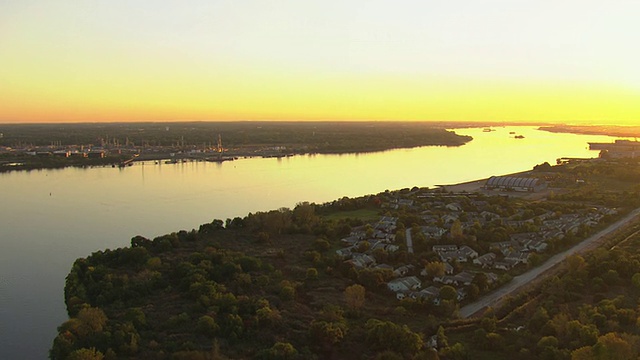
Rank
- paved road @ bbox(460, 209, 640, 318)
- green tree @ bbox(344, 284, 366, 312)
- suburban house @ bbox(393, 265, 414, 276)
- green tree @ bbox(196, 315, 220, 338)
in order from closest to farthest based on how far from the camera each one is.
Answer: green tree @ bbox(196, 315, 220, 338)
green tree @ bbox(344, 284, 366, 312)
paved road @ bbox(460, 209, 640, 318)
suburban house @ bbox(393, 265, 414, 276)

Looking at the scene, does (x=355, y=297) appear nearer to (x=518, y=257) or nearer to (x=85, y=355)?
(x=85, y=355)

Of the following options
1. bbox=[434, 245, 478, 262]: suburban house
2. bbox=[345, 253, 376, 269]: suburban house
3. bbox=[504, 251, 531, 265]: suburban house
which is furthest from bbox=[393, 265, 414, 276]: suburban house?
bbox=[504, 251, 531, 265]: suburban house

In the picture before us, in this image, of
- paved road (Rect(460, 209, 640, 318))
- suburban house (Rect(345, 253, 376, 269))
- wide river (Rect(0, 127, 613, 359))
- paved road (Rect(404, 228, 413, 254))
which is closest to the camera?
paved road (Rect(460, 209, 640, 318))

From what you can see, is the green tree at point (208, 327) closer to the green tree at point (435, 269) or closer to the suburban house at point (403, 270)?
the suburban house at point (403, 270)

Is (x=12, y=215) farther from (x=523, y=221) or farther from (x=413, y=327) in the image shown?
(x=523, y=221)

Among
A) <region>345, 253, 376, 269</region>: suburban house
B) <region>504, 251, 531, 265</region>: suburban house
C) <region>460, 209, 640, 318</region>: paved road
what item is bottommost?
<region>460, 209, 640, 318</region>: paved road

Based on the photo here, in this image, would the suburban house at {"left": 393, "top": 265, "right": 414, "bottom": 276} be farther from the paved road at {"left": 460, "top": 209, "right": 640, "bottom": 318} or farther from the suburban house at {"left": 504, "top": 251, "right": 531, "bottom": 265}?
the suburban house at {"left": 504, "top": 251, "right": 531, "bottom": 265}
